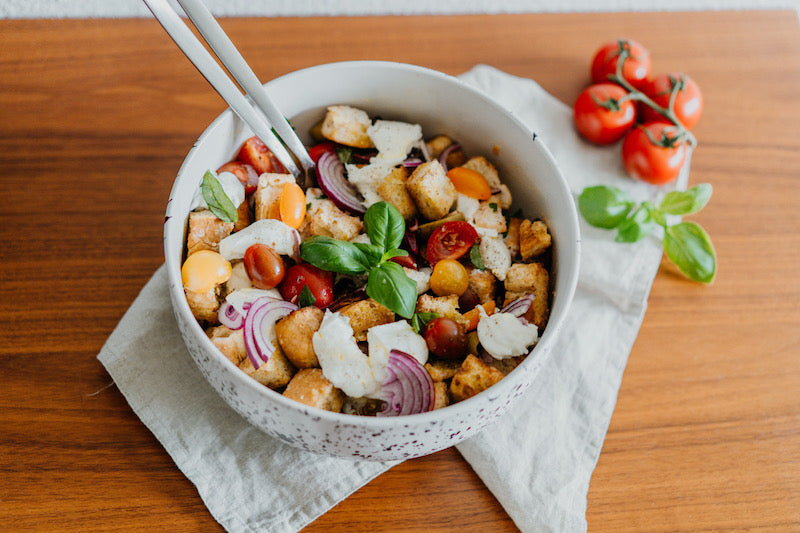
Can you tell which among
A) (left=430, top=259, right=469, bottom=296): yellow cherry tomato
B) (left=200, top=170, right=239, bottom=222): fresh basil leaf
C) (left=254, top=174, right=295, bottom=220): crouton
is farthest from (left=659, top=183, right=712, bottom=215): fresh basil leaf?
(left=200, top=170, right=239, bottom=222): fresh basil leaf

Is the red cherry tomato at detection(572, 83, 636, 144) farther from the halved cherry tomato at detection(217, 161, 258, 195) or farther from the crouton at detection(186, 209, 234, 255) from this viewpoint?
the crouton at detection(186, 209, 234, 255)

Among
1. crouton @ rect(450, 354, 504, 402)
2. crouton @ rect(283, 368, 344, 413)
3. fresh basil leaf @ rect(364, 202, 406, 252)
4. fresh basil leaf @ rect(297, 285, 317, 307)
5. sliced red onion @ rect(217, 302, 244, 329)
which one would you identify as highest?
fresh basil leaf @ rect(364, 202, 406, 252)

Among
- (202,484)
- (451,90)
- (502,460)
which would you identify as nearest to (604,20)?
(451,90)

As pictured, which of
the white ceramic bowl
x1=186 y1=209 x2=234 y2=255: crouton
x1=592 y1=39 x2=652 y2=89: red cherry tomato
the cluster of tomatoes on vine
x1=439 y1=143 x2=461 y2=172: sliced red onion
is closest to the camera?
the white ceramic bowl

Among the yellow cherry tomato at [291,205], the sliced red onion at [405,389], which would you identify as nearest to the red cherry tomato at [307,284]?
the yellow cherry tomato at [291,205]

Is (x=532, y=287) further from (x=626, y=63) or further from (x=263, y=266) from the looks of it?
(x=626, y=63)

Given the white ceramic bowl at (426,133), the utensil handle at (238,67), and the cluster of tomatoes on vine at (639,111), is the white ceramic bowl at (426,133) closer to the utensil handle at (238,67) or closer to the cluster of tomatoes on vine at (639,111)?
the utensil handle at (238,67)

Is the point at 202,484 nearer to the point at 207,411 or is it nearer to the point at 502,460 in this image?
the point at 207,411
